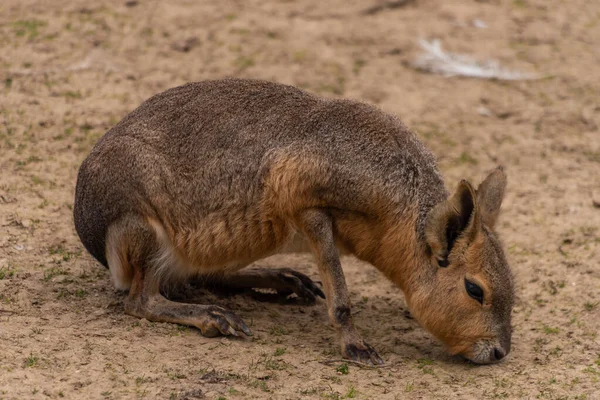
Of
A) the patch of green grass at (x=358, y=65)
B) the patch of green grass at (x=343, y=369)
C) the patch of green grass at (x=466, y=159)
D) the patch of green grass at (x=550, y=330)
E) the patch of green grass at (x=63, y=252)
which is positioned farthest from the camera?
the patch of green grass at (x=358, y=65)

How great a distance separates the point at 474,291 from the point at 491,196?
2.26ft

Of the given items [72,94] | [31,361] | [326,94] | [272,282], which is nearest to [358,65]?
[326,94]

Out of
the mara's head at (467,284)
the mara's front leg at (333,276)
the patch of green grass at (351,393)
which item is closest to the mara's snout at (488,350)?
the mara's head at (467,284)

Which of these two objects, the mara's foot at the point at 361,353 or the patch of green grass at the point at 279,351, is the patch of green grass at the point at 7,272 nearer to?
the patch of green grass at the point at 279,351

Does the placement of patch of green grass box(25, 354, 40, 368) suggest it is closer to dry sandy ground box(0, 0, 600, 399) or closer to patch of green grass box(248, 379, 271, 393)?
dry sandy ground box(0, 0, 600, 399)

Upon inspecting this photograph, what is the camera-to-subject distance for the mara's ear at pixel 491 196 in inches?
222

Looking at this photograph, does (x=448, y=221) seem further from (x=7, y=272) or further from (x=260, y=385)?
(x=7, y=272)

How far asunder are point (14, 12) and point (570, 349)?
22.8ft

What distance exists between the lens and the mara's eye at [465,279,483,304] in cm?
537

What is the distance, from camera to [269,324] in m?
6.02

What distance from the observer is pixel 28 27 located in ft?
30.0

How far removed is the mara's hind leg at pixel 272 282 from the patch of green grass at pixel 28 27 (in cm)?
408

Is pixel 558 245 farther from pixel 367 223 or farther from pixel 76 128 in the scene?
pixel 76 128

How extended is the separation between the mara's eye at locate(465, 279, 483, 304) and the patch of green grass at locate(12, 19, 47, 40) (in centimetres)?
577
